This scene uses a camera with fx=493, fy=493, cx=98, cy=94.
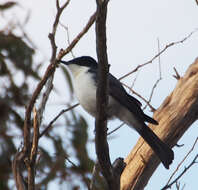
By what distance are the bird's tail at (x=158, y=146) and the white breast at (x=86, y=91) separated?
1.45 ft

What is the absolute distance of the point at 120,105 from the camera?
3.75 metres

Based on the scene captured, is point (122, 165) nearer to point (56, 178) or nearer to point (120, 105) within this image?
point (56, 178)

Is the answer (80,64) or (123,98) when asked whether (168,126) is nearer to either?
(123,98)

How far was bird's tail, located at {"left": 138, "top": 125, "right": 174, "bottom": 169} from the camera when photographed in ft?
11.5

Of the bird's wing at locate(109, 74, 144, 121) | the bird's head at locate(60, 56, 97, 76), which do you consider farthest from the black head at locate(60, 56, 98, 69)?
the bird's wing at locate(109, 74, 144, 121)

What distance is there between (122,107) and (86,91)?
320 mm

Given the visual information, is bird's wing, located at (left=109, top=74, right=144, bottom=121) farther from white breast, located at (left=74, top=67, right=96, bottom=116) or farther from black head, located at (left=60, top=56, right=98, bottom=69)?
black head, located at (left=60, top=56, right=98, bottom=69)

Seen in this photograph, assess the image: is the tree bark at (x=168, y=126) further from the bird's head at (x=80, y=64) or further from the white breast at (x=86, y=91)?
the bird's head at (x=80, y=64)

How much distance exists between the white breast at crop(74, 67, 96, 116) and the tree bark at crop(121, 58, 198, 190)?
1.70 feet

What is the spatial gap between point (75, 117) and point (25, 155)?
→ 65 centimetres

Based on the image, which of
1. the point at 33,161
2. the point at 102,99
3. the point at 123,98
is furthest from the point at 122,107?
the point at 33,161

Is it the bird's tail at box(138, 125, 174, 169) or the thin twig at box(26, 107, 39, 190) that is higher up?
the bird's tail at box(138, 125, 174, 169)

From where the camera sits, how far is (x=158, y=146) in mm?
3639

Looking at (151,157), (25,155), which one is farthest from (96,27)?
(151,157)
